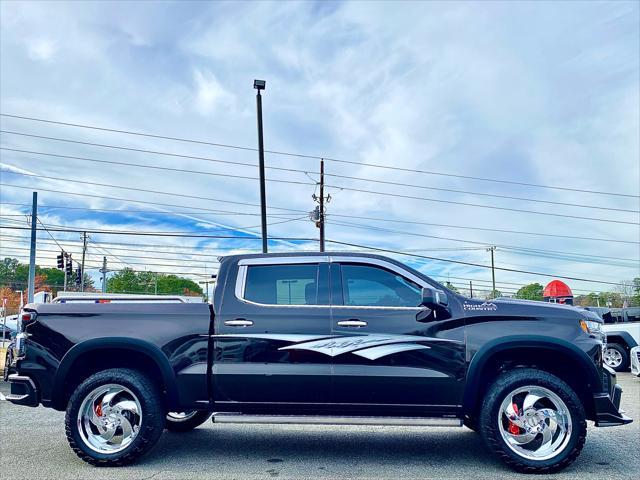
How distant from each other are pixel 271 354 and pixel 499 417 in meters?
2.09

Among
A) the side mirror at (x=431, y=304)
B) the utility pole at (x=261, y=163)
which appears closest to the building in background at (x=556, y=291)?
the utility pole at (x=261, y=163)

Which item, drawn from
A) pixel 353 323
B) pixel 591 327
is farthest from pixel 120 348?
pixel 591 327

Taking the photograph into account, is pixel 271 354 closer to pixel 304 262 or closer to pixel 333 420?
pixel 333 420

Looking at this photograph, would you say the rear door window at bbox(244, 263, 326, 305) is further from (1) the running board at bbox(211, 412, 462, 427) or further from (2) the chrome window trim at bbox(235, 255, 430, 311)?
(1) the running board at bbox(211, 412, 462, 427)

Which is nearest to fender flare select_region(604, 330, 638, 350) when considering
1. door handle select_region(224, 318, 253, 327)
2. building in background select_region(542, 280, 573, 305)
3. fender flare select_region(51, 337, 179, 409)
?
building in background select_region(542, 280, 573, 305)

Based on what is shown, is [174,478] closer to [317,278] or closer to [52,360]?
[52,360]

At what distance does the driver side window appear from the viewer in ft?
17.6

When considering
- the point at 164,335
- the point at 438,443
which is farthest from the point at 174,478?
the point at 438,443

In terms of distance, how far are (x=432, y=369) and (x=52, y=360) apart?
11.6ft

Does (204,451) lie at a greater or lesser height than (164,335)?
lesser

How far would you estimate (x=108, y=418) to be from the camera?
210 inches

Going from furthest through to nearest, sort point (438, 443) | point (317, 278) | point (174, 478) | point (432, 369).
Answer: point (438, 443) → point (317, 278) → point (432, 369) → point (174, 478)

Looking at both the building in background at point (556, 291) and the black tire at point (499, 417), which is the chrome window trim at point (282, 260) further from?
the building in background at point (556, 291)

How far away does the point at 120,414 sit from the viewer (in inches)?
210
